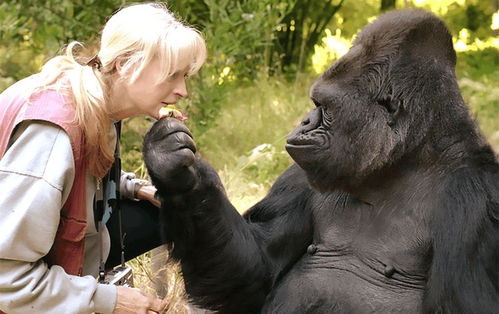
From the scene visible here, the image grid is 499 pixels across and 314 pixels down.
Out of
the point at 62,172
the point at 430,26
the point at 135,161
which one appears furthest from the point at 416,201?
the point at 135,161

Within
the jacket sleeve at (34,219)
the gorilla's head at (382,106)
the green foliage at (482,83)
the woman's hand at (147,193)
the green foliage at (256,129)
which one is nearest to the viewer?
the jacket sleeve at (34,219)

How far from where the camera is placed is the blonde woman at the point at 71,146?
2.60 m

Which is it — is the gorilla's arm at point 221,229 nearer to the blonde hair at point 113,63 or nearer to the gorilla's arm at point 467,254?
the blonde hair at point 113,63

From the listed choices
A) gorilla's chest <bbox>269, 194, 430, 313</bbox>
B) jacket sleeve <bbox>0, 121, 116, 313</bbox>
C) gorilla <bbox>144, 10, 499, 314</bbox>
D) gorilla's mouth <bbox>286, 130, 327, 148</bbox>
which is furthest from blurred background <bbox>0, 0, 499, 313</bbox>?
gorilla's chest <bbox>269, 194, 430, 313</bbox>

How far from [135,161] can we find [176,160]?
2792mm

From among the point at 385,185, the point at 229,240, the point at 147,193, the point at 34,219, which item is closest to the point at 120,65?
the point at 34,219

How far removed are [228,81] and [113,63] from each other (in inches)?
138

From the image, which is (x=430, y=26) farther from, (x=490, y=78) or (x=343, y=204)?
(x=490, y=78)

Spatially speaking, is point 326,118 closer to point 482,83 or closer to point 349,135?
point 349,135

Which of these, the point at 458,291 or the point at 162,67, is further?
the point at 162,67

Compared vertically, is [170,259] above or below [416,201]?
below

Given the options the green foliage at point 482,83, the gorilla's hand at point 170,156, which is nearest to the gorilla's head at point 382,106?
the gorilla's hand at point 170,156

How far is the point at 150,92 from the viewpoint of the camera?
2828 mm

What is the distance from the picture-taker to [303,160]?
2.74m
